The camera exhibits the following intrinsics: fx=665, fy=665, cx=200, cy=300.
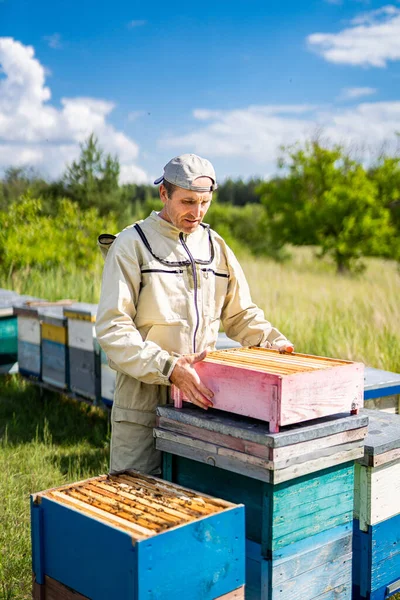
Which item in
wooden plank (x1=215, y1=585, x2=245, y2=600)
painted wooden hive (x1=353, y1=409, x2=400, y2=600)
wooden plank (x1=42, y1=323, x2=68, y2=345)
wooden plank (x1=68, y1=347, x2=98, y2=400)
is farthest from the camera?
wooden plank (x1=42, y1=323, x2=68, y2=345)

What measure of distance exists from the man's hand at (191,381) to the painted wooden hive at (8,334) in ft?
15.7

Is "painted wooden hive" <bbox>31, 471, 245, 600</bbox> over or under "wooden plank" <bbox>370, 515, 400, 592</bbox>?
over

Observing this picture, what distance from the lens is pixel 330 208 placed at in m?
19.4

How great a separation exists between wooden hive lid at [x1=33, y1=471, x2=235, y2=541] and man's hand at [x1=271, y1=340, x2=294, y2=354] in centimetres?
73

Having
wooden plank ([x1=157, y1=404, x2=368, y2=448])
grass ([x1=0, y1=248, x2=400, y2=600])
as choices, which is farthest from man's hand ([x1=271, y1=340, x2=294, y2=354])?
grass ([x1=0, y1=248, x2=400, y2=600])

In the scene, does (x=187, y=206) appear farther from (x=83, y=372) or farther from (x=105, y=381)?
(x=83, y=372)

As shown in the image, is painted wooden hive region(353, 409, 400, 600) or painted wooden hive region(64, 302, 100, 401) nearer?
painted wooden hive region(353, 409, 400, 600)

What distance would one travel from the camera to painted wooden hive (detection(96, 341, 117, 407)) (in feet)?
17.3

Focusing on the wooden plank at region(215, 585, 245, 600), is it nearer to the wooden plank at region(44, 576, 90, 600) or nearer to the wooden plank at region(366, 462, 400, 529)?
the wooden plank at region(44, 576, 90, 600)

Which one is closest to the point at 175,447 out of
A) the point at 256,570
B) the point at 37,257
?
the point at 256,570

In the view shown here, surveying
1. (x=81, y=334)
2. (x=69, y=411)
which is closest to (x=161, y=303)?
(x=81, y=334)

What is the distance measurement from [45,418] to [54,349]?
0.68m

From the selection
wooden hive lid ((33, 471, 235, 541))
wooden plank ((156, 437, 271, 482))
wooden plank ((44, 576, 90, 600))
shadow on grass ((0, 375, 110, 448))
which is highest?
wooden plank ((156, 437, 271, 482))

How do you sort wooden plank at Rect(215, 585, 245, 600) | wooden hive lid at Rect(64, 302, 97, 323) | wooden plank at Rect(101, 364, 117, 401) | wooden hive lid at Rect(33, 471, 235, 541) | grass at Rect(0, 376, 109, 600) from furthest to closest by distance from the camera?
wooden hive lid at Rect(64, 302, 97, 323) < wooden plank at Rect(101, 364, 117, 401) < grass at Rect(0, 376, 109, 600) < wooden plank at Rect(215, 585, 245, 600) < wooden hive lid at Rect(33, 471, 235, 541)
